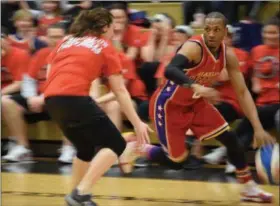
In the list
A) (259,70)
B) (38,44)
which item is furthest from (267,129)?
(38,44)

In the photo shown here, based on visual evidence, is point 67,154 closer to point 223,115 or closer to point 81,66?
point 223,115

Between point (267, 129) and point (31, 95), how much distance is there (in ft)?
8.03

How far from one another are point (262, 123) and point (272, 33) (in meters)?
0.91

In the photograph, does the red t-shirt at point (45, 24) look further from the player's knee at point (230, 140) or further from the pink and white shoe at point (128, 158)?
the player's knee at point (230, 140)

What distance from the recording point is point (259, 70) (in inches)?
238

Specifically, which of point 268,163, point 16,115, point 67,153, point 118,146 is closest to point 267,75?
point 268,163

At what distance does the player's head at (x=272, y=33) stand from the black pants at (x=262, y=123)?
65 cm

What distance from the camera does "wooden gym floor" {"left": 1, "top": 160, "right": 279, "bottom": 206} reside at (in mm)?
4645

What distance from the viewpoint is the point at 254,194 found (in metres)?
4.75

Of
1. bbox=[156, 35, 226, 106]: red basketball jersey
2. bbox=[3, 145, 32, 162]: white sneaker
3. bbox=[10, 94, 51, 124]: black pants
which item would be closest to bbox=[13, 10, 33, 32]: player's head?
bbox=[10, 94, 51, 124]: black pants

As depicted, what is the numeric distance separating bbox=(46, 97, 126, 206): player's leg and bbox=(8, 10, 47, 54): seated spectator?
288cm

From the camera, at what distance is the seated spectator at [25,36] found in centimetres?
696

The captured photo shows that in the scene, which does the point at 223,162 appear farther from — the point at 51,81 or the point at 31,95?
the point at 51,81

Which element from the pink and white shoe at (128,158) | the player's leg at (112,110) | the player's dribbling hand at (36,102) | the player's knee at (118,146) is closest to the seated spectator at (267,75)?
the pink and white shoe at (128,158)
